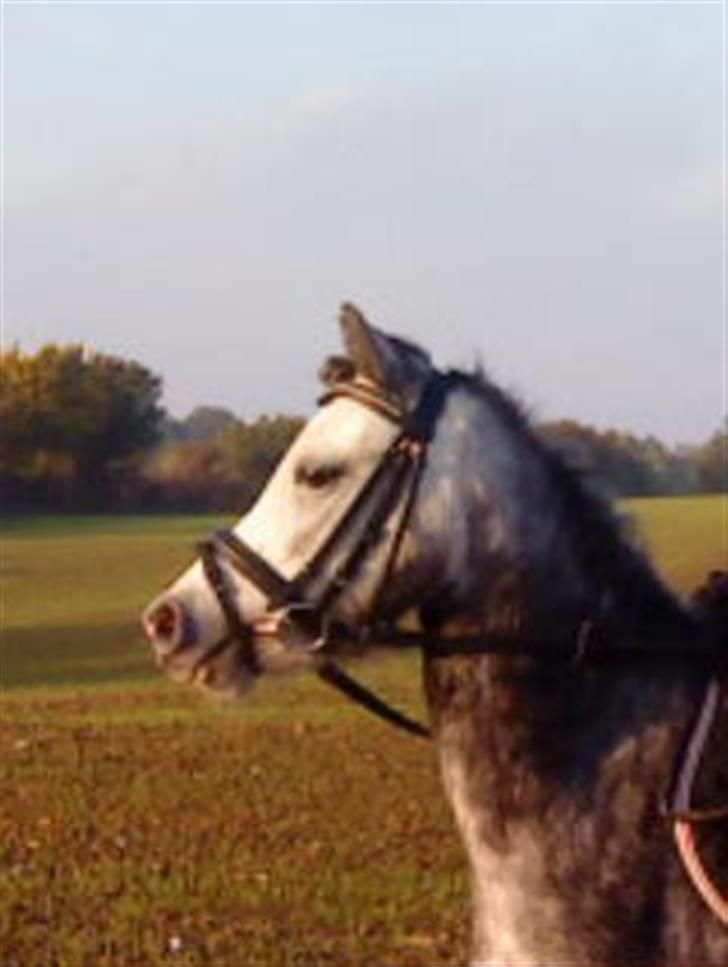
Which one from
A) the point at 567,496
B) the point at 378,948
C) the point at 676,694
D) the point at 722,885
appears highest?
the point at 567,496

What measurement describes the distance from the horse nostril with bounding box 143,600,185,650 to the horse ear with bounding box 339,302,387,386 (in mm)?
880

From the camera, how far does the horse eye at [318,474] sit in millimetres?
6219

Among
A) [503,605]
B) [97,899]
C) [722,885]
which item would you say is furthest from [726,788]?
[97,899]

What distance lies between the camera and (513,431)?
20.7ft

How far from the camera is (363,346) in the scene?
6.13 metres

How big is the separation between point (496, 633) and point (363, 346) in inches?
35.8

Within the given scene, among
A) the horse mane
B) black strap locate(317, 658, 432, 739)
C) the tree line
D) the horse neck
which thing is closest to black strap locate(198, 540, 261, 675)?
black strap locate(317, 658, 432, 739)

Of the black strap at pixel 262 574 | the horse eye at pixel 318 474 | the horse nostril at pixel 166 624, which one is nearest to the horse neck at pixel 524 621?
the horse eye at pixel 318 474

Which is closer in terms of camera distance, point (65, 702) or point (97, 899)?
point (97, 899)

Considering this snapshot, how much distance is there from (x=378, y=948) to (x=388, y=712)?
4700 mm

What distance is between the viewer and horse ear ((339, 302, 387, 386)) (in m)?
6.11

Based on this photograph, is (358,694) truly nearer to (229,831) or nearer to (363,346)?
(363,346)

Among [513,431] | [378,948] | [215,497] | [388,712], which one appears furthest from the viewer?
[215,497]

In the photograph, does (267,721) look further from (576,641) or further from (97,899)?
(576,641)
